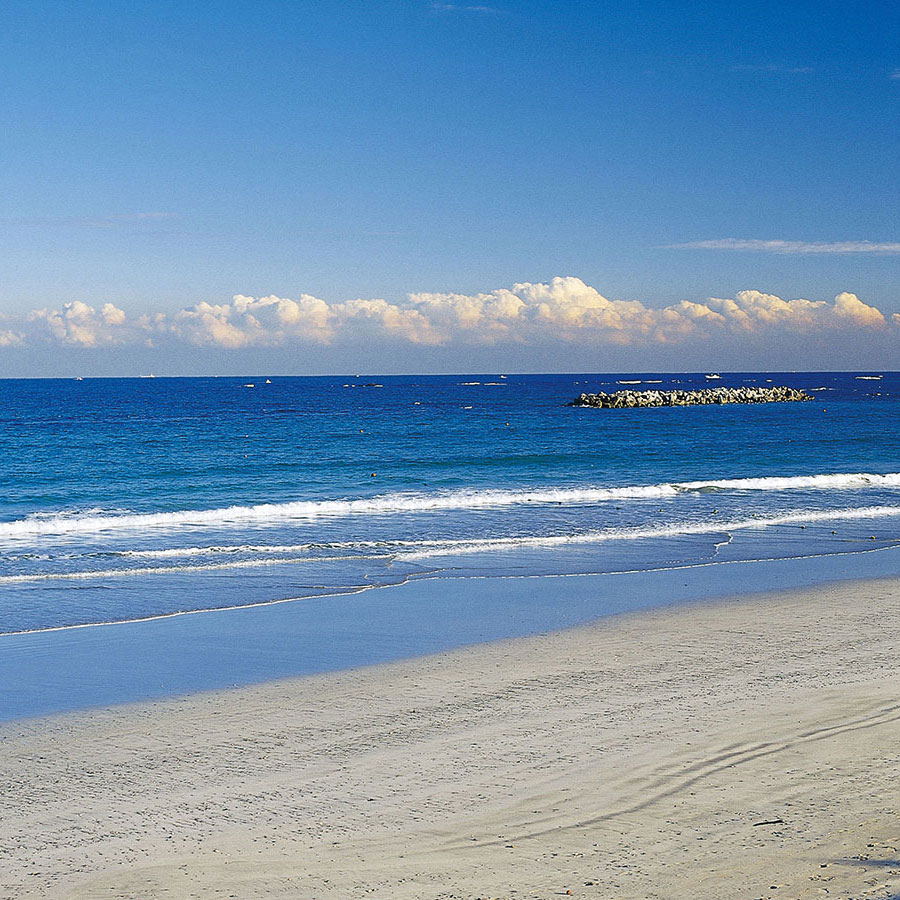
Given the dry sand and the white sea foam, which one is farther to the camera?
the white sea foam

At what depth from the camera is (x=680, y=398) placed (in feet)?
308

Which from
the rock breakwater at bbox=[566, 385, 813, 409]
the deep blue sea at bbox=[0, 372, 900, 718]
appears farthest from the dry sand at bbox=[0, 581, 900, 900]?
the rock breakwater at bbox=[566, 385, 813, 409]

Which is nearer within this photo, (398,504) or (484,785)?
(484,785)

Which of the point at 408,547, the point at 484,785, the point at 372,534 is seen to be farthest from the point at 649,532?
the point at 484,785

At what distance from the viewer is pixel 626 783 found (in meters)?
7.33

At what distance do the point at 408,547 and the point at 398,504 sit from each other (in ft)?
22.0

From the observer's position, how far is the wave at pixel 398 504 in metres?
23.5

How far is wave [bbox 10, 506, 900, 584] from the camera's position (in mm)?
17266

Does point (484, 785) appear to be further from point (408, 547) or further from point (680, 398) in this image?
point (680, 398)

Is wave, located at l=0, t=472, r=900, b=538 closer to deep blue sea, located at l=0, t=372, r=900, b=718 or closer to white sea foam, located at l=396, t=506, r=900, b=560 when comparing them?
deep blue sea, located at l=0, t=372, r=900, b=718

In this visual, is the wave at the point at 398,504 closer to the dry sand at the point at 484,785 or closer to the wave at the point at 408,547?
the wave at the point at 408,547

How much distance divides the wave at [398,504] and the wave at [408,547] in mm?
4122

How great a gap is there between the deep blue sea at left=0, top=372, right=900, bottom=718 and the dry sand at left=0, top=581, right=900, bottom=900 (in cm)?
162

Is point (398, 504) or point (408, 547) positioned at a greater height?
point (398, 504)
